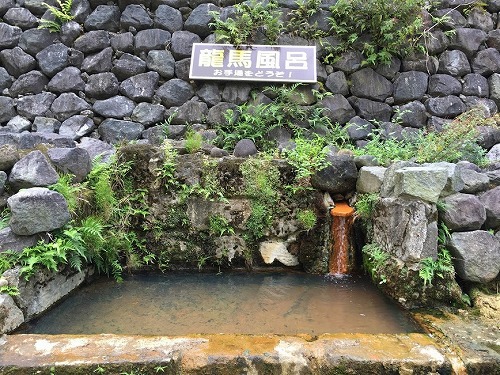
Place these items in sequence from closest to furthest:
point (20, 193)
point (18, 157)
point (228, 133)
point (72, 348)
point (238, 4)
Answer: point (72, 348) → point (20, 193) → point (18, 157) → point (228, 133) → point (238, 4)

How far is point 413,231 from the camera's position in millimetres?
3787

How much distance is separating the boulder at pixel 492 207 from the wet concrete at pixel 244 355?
1640 mm

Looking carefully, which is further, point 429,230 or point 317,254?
point 317,254

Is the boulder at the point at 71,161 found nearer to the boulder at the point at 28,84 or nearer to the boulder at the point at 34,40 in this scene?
the boulder at the point at 28,84

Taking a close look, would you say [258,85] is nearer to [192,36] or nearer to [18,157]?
[192,36]

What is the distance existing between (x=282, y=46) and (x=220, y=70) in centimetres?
130

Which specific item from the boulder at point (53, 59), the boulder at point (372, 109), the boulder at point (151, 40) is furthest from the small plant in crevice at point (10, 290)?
the boulder at point (372, 109)

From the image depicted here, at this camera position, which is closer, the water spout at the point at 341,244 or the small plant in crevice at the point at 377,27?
the water spout at the point at 341,244

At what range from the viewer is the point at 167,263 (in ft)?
16.8

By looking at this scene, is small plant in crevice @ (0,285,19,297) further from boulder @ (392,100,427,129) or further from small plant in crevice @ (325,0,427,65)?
boulder @ (392,100,427,129)

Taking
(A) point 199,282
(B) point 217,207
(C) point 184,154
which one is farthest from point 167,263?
(C) point 184,154

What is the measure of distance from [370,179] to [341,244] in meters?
0.96

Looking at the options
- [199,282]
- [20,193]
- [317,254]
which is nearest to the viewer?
[20,193]

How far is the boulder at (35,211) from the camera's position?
362cm
